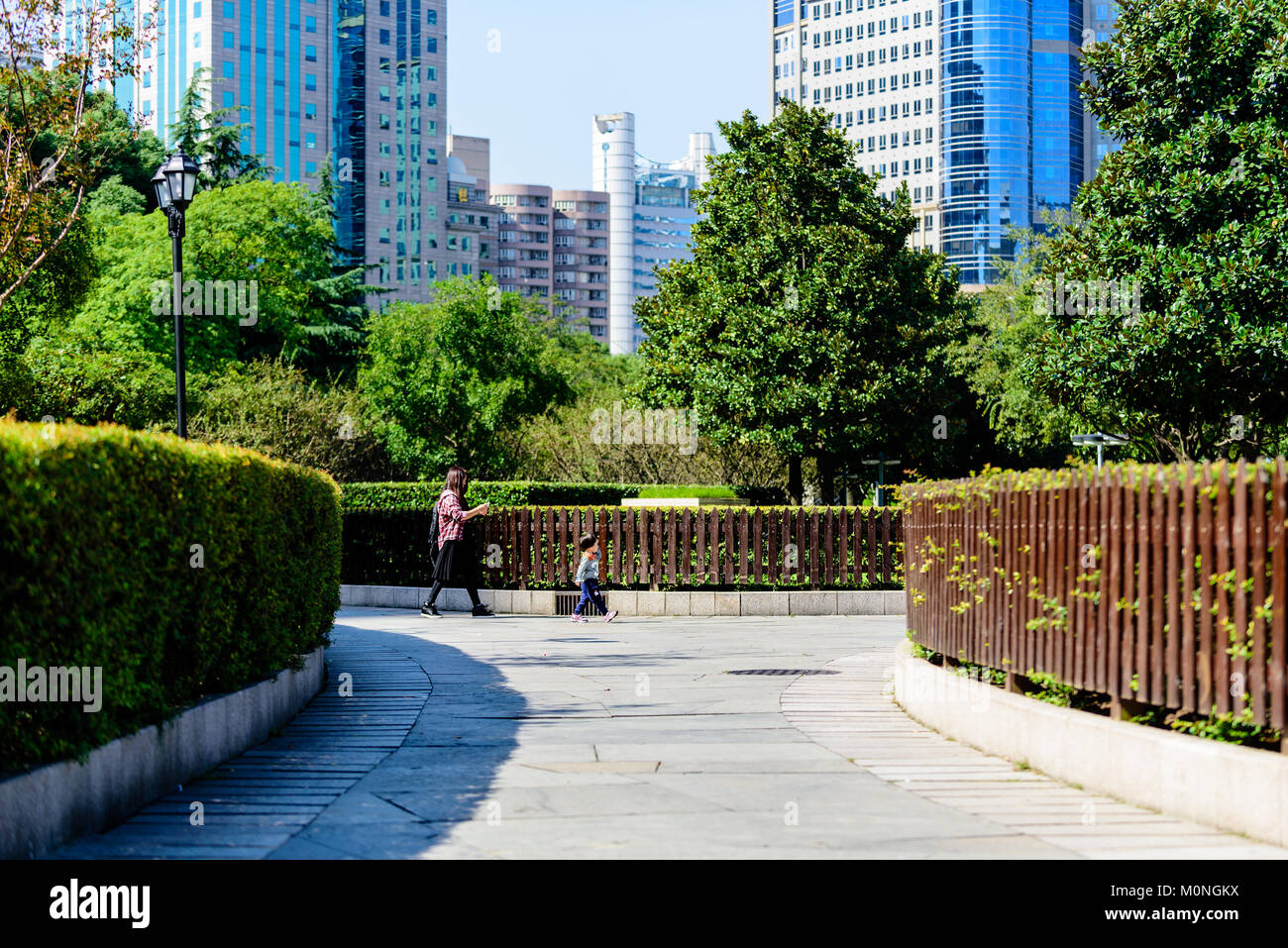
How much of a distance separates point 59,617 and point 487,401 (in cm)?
5323

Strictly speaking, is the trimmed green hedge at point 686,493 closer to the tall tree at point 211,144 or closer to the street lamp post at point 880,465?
the street lamp post at point 880,465

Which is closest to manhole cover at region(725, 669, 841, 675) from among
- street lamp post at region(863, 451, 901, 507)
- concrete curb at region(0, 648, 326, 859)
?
concrete curb at region(0, 648, 326, 859)

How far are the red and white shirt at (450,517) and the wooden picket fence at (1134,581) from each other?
12.1m

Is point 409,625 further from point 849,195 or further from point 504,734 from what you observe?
point 849,195

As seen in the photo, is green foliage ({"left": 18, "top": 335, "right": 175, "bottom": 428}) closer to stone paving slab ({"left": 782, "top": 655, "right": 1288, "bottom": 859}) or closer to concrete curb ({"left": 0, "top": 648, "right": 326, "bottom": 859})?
concrete curb ({"left": 0, "top": 648, "right": 326, "bottom": 859})

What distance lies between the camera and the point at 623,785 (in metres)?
7.72

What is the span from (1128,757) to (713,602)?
1503cm

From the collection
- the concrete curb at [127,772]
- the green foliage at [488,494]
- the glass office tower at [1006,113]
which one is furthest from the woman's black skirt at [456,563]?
the glass office tower at [1006,113]

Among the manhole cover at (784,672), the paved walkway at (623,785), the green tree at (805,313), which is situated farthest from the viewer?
the green tree at (805,313)

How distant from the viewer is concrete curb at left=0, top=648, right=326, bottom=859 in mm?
5711

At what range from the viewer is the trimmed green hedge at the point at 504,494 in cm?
2661

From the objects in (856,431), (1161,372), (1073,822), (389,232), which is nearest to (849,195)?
(856,431)

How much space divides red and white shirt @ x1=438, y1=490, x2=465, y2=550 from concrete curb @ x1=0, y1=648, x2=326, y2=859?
1117 cm
